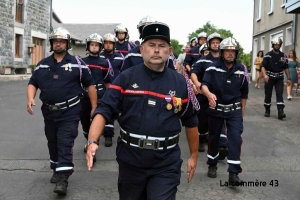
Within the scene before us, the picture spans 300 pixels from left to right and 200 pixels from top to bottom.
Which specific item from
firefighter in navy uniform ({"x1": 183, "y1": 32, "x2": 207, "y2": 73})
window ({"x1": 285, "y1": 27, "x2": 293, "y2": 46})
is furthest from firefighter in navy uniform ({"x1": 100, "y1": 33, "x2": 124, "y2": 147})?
window ({"x1": 285, "y1": 27, "x2": 293, "y2": 46})

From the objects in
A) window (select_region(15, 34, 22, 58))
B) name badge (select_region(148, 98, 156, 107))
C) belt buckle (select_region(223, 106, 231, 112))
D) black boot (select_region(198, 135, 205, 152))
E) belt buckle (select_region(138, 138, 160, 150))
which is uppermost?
window (select_region(15, 34, 22, 58))

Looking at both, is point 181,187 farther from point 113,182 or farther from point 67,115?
point 67,115

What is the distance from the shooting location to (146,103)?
3354 mm

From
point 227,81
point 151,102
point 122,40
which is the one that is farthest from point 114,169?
point 122,40

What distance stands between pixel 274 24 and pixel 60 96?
21852mm

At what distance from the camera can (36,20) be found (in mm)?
28734

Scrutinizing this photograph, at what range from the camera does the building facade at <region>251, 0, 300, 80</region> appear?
2058 centimetres

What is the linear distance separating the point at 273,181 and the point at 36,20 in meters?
25.7

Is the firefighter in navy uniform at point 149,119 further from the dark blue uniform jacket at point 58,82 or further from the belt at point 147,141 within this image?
the dark blue uniform jacket at point 58,82

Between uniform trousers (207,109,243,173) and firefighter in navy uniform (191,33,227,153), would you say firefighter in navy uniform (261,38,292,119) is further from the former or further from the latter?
uniform trousers (207,109,243,173)

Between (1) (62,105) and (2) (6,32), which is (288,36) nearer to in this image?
(2) (6,32)

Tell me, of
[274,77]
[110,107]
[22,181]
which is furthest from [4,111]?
[110,107]

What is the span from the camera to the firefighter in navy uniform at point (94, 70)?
290 inches

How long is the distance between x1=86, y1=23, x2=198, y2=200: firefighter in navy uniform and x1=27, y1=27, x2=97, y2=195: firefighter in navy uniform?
2045mm
